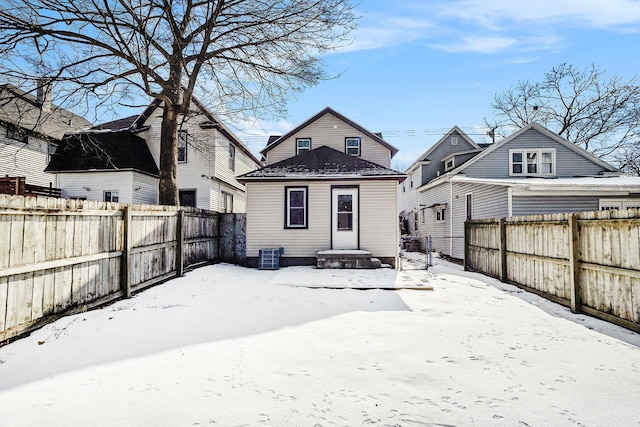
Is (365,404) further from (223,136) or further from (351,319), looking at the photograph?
(223,136)

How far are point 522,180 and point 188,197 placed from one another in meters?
16.5

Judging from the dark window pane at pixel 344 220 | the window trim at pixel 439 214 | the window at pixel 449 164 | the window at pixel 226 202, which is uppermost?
the window at pixel 449 164

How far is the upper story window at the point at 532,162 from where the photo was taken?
53.8 ft

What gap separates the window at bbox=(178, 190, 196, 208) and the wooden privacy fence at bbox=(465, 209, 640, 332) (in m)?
15.3

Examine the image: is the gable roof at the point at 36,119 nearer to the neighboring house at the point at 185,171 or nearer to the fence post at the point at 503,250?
the neighboring house at the point at 185,171

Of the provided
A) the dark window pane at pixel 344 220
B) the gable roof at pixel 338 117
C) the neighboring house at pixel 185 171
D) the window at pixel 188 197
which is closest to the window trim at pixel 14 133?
the neighboring house at pixel 185 171

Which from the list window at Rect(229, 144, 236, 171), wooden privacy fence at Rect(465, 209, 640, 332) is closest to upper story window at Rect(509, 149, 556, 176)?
wooden privacy fence at Rect(465, 209, 640, 332)

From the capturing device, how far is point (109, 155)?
700 inches

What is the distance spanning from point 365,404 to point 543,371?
214 cm

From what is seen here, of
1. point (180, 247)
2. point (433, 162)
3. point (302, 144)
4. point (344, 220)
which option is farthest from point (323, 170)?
point (433, 162)

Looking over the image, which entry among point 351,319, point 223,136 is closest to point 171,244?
point 351,319

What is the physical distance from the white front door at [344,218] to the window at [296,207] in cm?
105

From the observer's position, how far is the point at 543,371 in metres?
3.64

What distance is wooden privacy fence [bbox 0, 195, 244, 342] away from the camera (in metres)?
4.28
